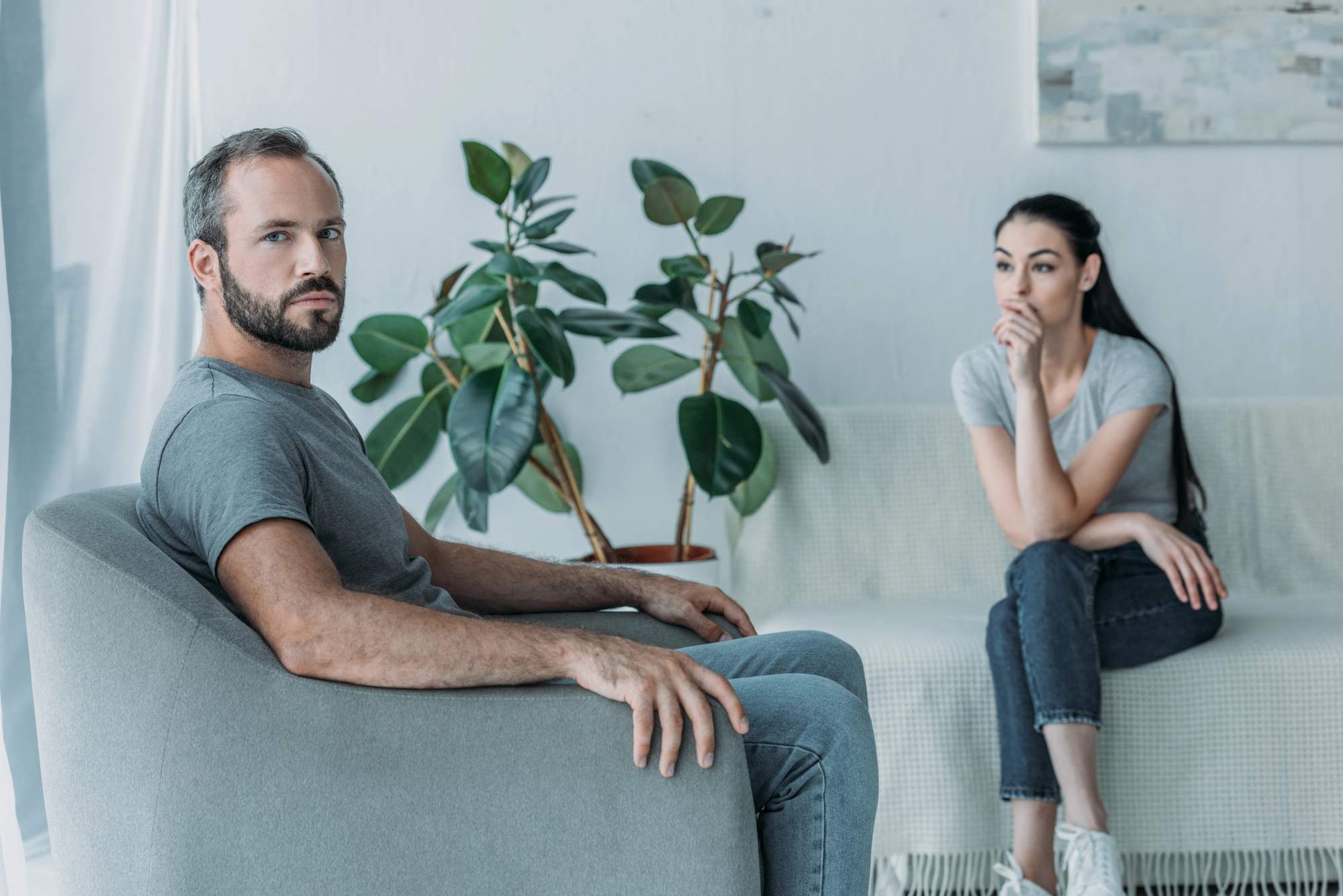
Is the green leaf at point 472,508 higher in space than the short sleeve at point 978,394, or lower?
lower

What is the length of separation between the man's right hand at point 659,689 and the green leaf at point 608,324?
1.01m

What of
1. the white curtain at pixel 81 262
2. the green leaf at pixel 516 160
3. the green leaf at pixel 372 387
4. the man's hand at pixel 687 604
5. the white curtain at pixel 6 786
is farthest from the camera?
the green leaf at pixel 372 387

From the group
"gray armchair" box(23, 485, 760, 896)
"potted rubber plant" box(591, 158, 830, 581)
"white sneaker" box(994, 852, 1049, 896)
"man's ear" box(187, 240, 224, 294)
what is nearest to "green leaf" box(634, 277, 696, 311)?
"potted rubber plant" box(591, 158, 830, 581)

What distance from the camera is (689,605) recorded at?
1.29m

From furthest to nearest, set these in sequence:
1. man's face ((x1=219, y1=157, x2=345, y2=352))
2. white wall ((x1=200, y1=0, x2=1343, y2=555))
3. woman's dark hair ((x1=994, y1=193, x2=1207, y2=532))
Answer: white wall ((x1=200, y1=0, x2=1343, y2=555))
woman's dark hair ((x1=994, y1=193, x2=1207, y2=532))
man's face ((x1=219, y1=157, x2=345, y2=352))

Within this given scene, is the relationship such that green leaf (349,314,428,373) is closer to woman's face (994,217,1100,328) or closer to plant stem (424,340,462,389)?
plant stem (424,340,462,389)

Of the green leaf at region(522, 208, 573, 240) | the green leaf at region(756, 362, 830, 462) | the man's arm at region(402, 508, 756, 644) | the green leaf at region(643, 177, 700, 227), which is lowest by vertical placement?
the man's arm at region(402, 508, 756, 644)

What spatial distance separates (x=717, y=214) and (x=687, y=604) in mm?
1020

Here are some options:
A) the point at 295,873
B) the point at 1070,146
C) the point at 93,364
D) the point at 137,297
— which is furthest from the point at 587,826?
the point at 1070,146

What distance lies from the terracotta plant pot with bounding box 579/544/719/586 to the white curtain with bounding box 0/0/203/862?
0.82 m

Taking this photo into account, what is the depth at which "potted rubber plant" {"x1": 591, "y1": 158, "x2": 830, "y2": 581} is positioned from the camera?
1.93 m

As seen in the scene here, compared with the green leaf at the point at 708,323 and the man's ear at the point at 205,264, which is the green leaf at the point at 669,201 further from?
the man's ear at the point at 205,264

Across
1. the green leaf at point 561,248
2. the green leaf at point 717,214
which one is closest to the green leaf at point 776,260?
the green leaf at point 717,214

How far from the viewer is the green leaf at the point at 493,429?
1.79 m
